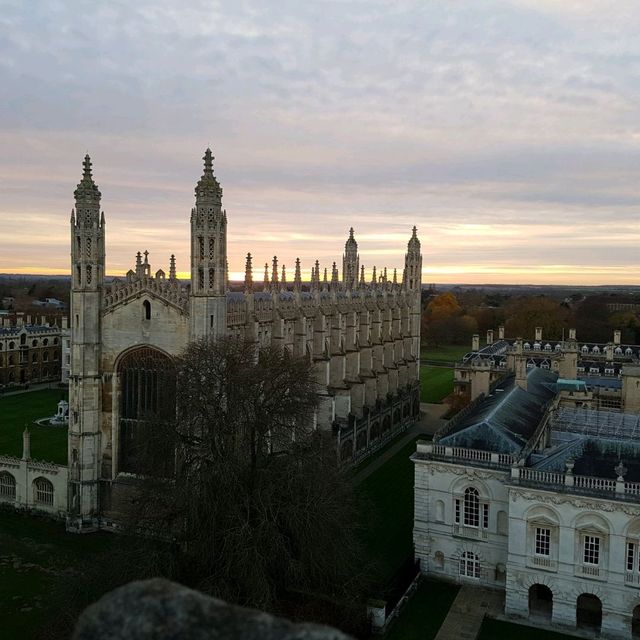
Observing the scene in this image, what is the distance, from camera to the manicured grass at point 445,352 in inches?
3735

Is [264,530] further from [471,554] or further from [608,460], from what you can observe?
[608,460]

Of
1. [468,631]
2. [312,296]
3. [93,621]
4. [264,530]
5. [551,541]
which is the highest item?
[312,296]

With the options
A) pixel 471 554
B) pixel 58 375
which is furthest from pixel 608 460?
pixel 58 375

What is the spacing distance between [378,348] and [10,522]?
90.9 feet

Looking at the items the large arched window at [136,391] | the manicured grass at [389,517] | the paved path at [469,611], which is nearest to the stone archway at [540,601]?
the paved path at [469,611]

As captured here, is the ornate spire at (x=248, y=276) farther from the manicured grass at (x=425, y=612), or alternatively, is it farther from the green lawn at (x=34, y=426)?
the green lawn at (x=34, y=426)

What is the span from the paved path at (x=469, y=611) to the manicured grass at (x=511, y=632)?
0.26 meters

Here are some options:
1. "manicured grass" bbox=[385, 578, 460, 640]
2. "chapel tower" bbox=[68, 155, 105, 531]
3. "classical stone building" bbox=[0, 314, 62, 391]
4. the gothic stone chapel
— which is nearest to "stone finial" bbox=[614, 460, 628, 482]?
"manicured grass" bbox=[385, 578, 460, 640]

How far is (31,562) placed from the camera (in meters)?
25.5

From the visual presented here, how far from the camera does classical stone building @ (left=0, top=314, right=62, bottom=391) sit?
66500 mm

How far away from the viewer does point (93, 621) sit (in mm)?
5086

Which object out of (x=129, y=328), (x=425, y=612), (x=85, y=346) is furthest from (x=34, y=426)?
(x=425, y=612)

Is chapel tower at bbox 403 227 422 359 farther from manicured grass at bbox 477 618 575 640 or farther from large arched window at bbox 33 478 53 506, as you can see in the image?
manicured grass at bbox 477 618 575 640

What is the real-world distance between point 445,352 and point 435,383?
106 ft
